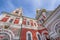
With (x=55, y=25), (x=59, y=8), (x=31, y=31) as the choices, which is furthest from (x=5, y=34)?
(x=59, y=8)

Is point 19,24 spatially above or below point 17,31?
above

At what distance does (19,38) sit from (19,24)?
3387 millimetres

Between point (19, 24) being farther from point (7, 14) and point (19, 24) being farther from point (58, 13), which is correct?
point (58, 13)

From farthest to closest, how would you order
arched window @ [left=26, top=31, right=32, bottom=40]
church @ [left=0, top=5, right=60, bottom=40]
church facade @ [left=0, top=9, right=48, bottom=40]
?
arched window @ [left=26, top=31, right=32, bottom=40]
church facade @ [left=0, top=9, right=48, bottom=40]
church @ [left=0, top=5, right=60, bottom=40]

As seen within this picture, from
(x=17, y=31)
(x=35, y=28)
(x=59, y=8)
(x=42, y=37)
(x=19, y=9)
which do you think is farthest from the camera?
(x=19, y=9)

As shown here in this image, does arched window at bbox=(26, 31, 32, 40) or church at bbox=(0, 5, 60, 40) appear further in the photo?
arched window at bbox=(26, 31, 32, 40)

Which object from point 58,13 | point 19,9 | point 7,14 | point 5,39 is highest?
point 19,9

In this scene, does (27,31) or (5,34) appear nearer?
(5,34)

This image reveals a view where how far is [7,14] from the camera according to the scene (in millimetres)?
24031

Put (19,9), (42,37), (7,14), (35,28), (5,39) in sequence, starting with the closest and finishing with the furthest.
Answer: (5,39) < (42,37) < (35,28) < (7,14) < (19,9)

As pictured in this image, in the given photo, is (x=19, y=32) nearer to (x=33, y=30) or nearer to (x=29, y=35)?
(x=29, y=35)

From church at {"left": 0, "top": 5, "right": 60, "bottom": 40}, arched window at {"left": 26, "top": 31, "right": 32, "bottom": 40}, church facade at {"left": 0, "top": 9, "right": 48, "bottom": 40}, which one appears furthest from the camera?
arched window at {"left": 26, "top": 31, "right": 32, "bottom": 40}

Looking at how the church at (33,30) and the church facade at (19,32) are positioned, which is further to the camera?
the church facade at (19,32)

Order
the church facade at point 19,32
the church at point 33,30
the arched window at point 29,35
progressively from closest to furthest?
the church at point 33,30 → the church facade at point 19,32 → the arched window at point 29,35
